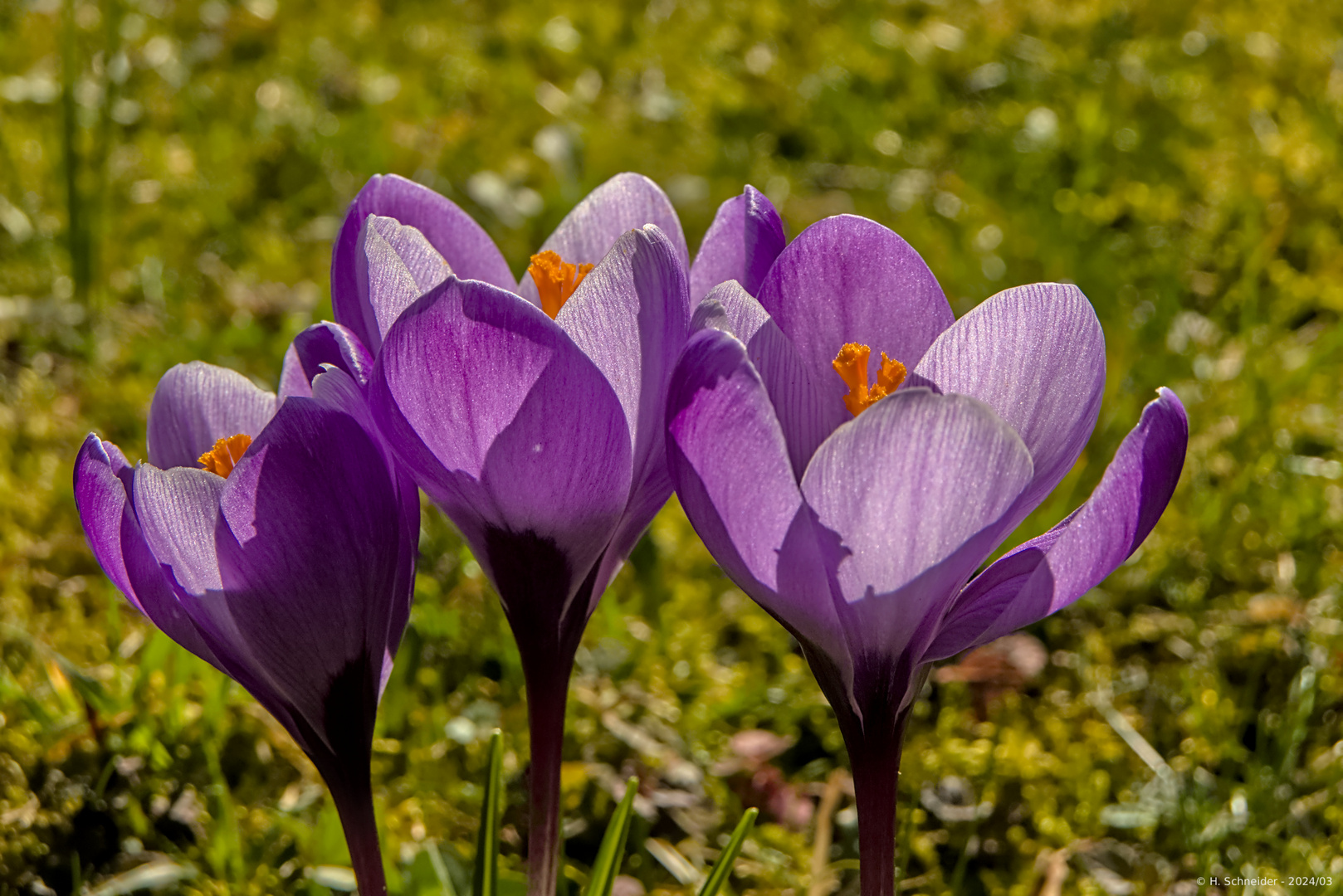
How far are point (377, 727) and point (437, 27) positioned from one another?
3.04m

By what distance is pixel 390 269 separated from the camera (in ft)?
3.31

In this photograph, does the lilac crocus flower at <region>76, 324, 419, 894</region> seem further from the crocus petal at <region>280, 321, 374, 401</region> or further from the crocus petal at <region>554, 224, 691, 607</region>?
the crocus petal at <region>554, 224, 691, 607</region>

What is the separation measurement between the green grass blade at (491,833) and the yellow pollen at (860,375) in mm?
496

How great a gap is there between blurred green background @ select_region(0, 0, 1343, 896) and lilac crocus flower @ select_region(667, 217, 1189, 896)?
1.84 feet

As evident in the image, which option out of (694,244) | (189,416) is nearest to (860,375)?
(189,416)

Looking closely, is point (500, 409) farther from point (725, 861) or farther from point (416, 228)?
point (725, 861)

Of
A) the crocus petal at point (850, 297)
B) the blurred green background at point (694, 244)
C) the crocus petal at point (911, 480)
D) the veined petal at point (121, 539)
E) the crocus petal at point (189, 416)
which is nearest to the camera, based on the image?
the crocus petal at point (911, 480)

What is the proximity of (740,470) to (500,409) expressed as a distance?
7.7 inches

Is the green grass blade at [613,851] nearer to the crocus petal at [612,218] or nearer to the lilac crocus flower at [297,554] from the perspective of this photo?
the lilac crocus flower at [297,554]

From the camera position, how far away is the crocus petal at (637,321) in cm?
98

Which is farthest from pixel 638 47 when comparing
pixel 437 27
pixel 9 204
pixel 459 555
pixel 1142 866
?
pixel 1142 866

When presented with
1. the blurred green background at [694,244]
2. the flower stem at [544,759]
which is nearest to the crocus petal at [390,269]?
the flower stem at [544,759]

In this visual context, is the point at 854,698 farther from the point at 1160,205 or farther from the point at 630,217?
the point at 1160,205

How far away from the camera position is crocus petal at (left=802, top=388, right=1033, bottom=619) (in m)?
0.87
